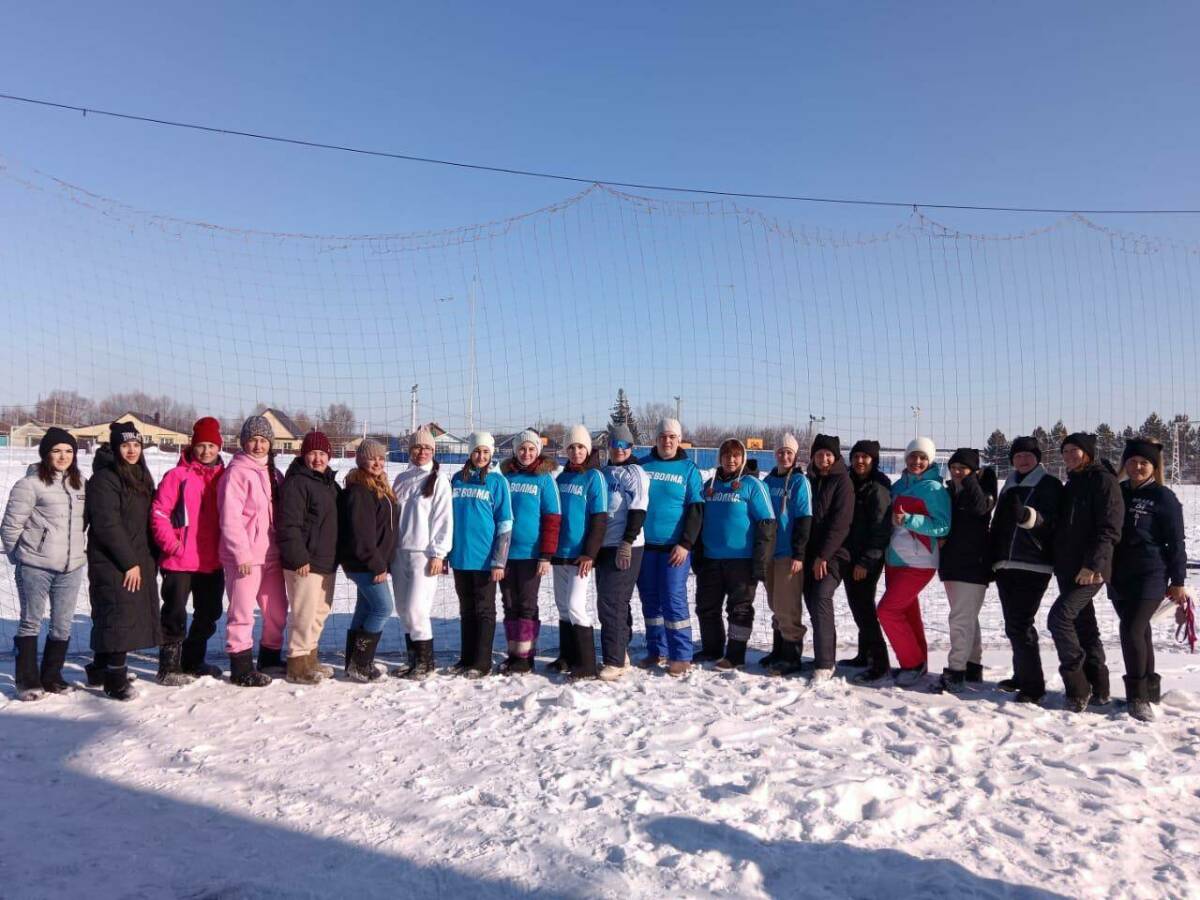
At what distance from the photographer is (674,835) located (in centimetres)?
328

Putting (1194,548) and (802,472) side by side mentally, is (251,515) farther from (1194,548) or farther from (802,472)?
(1194,548)

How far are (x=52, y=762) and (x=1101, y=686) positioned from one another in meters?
6.19

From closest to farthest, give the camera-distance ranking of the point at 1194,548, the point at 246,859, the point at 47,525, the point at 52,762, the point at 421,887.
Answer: the point at 421,887
the point at 246,859
the point at 52,762
the point at 47,525
the point at 1194,548

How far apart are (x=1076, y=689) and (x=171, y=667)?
5.97 m

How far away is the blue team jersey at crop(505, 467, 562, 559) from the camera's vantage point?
5.80 metres

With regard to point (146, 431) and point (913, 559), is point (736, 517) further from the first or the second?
point (146, 431)

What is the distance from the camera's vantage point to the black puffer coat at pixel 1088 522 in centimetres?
508

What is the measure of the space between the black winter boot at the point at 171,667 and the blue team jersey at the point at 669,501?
3373 millimetres

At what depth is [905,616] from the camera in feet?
18.8

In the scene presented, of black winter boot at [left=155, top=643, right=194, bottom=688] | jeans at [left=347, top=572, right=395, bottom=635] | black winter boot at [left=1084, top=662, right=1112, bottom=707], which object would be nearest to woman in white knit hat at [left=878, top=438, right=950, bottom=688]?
black winter boot at [left=1084, top=662, right=1112, bottom=707]

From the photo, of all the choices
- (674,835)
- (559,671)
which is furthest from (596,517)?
(674,835)

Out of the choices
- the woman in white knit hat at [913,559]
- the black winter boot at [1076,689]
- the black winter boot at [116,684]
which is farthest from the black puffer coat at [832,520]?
the black winter boot at [116,684]

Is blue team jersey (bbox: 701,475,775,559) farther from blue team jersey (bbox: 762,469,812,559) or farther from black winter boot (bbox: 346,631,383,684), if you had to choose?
black winter boot (bbox: 346,631,383,684)

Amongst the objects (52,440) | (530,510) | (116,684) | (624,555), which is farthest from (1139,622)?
(52,440)
